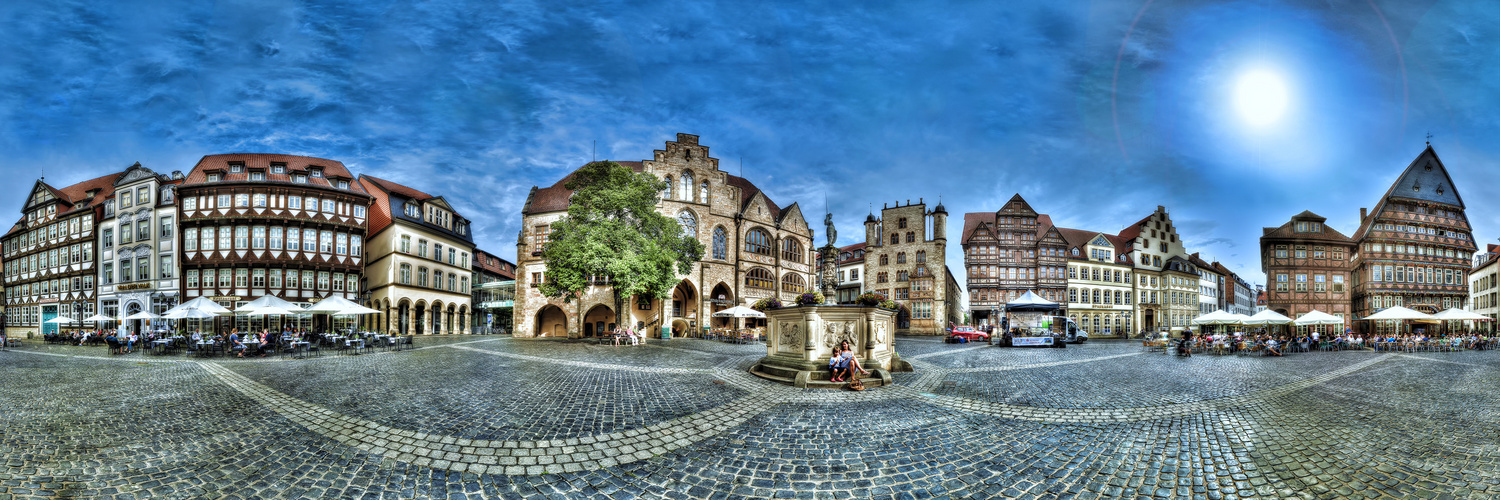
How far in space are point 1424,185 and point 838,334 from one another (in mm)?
65985

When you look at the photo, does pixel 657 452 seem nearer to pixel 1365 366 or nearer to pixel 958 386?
pixel 958 386

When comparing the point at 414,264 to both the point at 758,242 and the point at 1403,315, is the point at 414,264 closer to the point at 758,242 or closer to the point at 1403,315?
the point at 758,242

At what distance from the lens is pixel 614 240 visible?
1033 inches

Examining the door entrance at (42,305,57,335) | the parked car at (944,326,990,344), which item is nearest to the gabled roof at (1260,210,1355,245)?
the parked car at (944,326,990,344)

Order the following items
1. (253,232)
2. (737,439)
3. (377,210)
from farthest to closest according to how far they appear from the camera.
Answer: (377,210), (253,232), (737,439)

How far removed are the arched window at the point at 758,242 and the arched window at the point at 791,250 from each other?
133cm

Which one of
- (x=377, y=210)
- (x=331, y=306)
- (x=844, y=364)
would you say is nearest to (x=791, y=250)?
(x=377, y=210)

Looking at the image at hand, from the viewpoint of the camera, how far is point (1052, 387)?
1059 cm

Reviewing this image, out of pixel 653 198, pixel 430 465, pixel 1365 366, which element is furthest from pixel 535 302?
pixel 1365 366

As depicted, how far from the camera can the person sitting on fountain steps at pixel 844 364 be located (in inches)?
415

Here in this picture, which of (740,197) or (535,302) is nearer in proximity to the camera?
(535,302)

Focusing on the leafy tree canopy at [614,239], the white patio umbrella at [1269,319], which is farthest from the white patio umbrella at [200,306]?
the white patio umbrella at [1269,319]

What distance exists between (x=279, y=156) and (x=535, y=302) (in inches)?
707

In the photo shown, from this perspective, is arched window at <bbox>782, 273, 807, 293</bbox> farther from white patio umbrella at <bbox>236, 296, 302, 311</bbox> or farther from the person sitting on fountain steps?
the person sitting on fountain steps
